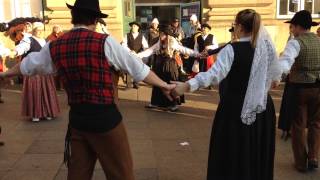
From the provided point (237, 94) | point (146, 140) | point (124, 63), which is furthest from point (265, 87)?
point (146, 140)

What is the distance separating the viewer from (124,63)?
3242mm

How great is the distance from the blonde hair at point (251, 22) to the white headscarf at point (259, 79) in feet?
0.12

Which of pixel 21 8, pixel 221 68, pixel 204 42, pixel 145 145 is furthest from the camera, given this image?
pixel 21 8

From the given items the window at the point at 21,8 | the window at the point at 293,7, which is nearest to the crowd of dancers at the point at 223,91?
the window at the point at 293,7

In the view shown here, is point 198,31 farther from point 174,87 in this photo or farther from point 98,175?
point 174,87

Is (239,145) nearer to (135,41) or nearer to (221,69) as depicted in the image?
(221,69)

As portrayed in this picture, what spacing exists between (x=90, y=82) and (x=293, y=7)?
10669 millimetres

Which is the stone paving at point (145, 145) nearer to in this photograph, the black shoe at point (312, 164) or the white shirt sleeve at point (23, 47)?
the black shoe at point (312, 164)

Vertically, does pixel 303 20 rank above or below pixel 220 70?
above

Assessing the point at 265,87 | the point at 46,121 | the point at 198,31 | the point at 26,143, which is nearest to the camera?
the point at 265,87

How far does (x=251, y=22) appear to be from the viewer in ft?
12.5

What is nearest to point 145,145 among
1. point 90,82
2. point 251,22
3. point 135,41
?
point 251,22

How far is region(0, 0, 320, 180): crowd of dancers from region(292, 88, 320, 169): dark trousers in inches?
0.4

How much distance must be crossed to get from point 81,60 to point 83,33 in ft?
0.62
